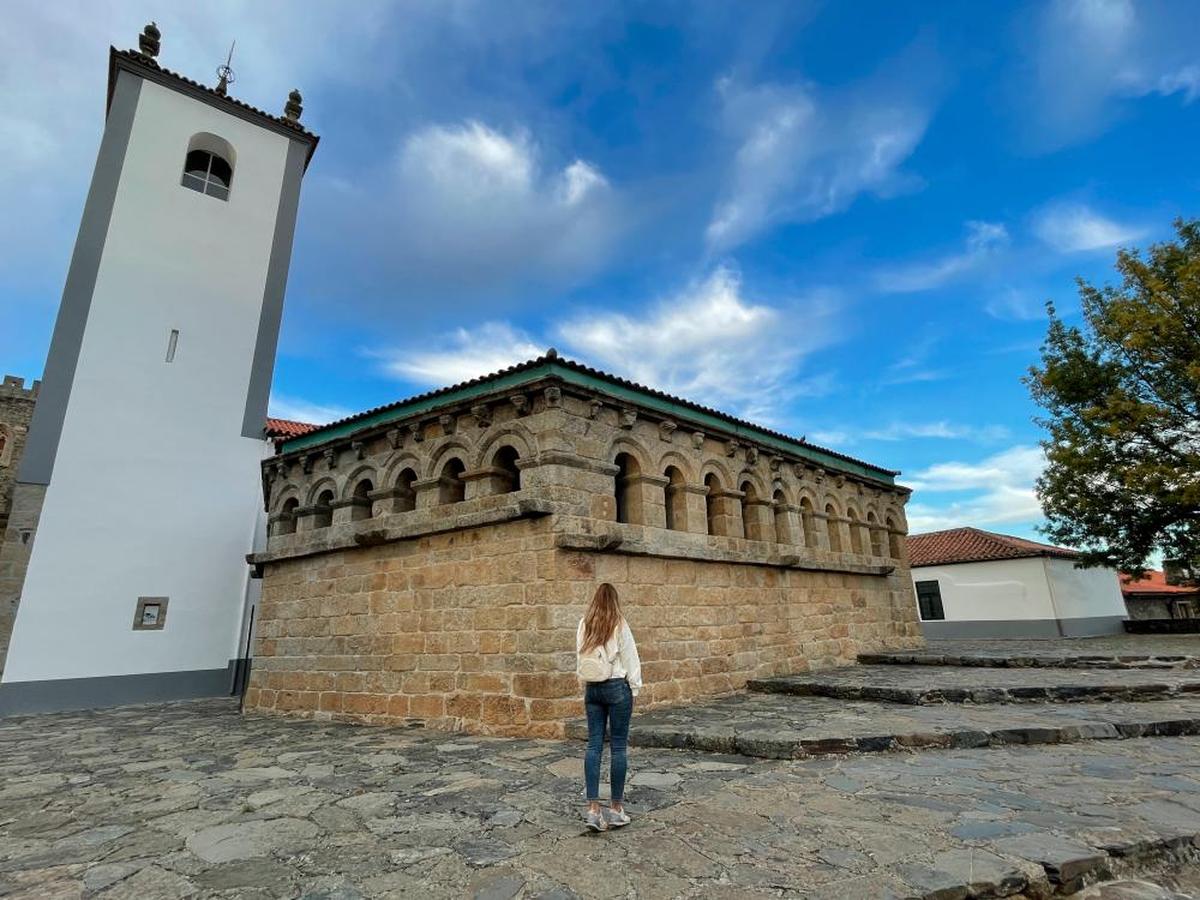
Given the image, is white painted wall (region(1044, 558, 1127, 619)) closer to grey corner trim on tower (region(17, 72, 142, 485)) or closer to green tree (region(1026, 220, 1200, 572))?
green tree (region(1026, 220, 1200, 572))

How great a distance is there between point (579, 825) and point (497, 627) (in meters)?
3.24

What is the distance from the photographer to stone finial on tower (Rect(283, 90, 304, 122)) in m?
14.9

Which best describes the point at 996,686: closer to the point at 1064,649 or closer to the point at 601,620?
the point at 601,620

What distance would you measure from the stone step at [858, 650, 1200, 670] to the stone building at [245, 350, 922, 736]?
105 centimetres

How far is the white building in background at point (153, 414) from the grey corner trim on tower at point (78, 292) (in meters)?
0.03

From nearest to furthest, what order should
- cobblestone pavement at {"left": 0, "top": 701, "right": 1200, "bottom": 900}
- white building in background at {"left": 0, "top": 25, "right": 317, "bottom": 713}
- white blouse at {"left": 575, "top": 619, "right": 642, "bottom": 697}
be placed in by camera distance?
cobblestone pavement at {"left": 0, "top": 701, "right": 1200, "bottom": 900}, white blouse at {"left": 575, "top": 619, "right": 642, "bottom": 697}, white building in background at {"left": 0, "top": 25, "right": 317, "bottom": 713}

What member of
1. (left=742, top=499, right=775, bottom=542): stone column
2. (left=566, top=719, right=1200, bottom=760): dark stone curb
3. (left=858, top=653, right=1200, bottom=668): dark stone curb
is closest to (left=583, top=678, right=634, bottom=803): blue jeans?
(left=566, top=719, right=1200, bottom=760): dark stone curb

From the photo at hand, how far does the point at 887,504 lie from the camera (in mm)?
12570

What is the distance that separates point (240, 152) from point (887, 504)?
16506 mm

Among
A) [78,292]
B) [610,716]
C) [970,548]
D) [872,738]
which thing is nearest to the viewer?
[610,716]

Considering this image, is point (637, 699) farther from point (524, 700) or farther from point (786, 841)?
point (786, 841)

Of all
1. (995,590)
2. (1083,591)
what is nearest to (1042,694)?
(995,590)

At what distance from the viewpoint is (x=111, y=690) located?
10.1 metres

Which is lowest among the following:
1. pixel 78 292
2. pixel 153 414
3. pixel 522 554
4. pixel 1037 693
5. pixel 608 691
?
pixel 1037 693
